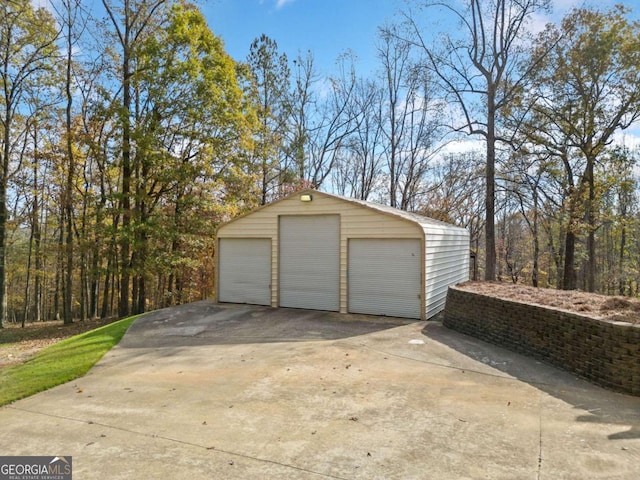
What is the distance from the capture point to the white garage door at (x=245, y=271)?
10.7m

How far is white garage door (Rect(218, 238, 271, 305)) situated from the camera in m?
10.7

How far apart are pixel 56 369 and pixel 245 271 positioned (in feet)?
18.5

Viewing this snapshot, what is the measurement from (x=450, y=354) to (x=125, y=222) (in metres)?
12.5

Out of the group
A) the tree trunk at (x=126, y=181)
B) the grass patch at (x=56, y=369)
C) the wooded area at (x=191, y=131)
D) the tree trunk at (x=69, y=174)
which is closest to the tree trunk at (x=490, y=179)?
the wooded area at (x=191, y=131)

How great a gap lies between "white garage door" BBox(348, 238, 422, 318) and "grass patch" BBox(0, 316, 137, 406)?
5.59 meters

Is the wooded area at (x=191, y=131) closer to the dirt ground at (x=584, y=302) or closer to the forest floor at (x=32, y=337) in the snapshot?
the forest floor at (x=32, y=337)

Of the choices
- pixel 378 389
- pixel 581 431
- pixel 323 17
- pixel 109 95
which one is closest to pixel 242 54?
pixel 323 17

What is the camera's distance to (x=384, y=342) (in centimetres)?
682

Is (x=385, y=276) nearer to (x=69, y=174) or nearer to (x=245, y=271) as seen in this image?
(x=245, y=271)

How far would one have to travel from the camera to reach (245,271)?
434 inches

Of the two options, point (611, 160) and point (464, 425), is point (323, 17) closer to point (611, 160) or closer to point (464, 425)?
point (611, 160)

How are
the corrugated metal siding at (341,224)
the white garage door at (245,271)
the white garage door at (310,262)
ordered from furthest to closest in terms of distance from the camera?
1. the white garage door at (245,271)
2. the white garage door at (310,262)
3. the corrugated metal siding at (341,224)

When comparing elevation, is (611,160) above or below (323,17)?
below

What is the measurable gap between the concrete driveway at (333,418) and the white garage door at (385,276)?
7.68 feet
